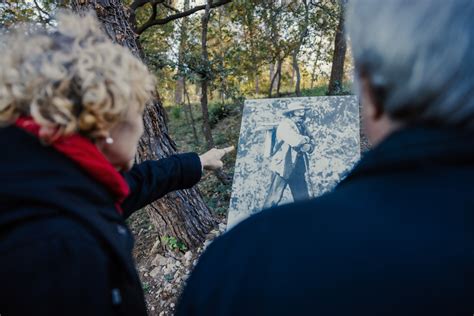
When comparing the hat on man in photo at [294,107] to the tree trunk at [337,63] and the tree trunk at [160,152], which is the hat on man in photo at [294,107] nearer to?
the tree trunk at [160,152]

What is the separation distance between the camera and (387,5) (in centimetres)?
67

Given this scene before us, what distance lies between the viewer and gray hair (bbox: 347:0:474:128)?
62 cm

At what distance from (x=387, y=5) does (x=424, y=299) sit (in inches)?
21.0

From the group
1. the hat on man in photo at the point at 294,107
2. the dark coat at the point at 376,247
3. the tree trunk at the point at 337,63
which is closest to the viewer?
the dark coat at the point at 376,247

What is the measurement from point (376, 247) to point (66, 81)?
79 cm

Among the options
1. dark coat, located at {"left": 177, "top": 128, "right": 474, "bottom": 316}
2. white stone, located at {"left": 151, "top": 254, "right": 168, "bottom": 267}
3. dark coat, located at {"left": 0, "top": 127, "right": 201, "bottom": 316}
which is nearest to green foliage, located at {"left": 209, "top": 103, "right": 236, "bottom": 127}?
white stone, located at {"left": 151, "top": 254, "right": 168, "bottom": 267}

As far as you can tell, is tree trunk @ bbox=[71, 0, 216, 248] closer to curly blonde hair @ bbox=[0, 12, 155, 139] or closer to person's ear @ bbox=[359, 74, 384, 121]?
curly blonde hair @ bbox=[0, 12, 155, 139]

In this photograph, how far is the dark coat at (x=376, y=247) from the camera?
1.95 feet

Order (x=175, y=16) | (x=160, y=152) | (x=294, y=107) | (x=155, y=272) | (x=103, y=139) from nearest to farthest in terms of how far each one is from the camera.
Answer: (x=103, y=139) < (x=294, y=107) < (x=160, y=152) < (x=155, y=272) < (x=175, y=16)

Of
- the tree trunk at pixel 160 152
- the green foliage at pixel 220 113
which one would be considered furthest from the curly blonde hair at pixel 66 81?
the green foliage at pixel 220 113

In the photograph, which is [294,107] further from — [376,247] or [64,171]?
[376,247]

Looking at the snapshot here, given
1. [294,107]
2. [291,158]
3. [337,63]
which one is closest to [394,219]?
[291,158]

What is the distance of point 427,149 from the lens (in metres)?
0.63

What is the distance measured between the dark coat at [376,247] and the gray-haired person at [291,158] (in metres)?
1.88
